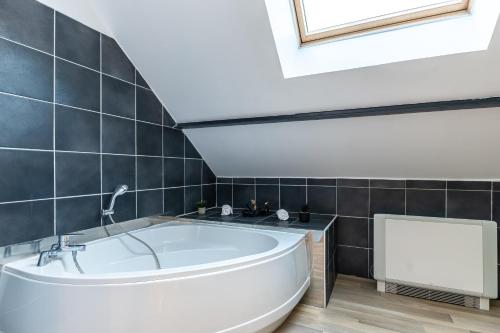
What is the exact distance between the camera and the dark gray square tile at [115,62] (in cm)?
195

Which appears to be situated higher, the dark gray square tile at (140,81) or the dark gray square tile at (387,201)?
the dark gray square tile at (140,81)

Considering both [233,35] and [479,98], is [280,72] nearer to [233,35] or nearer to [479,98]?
[233,35]

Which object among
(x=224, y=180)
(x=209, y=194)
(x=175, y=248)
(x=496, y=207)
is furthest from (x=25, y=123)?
(x=496, y=207)

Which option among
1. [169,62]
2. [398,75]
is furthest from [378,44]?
[169,62]

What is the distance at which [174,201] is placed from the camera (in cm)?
261

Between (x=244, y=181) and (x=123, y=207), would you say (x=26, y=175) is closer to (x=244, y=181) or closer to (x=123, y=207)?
(x=123, y=207)

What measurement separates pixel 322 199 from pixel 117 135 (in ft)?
6.47

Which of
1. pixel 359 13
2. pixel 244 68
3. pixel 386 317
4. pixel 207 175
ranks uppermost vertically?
pixel 359 13

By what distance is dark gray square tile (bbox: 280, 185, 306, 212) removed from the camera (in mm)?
2846

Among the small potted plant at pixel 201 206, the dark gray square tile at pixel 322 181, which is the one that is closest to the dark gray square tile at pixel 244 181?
the small potted plant at pixel 201 206

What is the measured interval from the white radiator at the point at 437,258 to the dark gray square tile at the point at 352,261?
213 millimetres

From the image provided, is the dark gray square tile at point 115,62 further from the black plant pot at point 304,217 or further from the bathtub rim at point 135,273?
the black plant pot at point 304,217

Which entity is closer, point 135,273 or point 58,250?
point 135,273

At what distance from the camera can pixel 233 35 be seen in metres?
1.74
